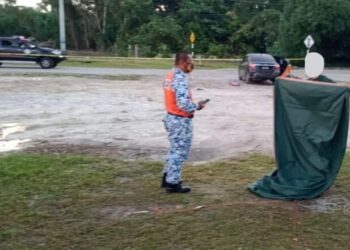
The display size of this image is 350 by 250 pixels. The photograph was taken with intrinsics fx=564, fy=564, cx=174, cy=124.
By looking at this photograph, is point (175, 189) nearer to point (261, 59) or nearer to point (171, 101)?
point (171, 101)

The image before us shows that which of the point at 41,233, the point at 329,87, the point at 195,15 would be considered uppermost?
the point at 195,15

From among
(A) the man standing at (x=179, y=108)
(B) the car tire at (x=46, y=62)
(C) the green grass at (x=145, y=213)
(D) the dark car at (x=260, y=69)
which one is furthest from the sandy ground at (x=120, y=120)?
(B) the car tire at (x=46, y=62)

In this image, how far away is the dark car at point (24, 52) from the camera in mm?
33322

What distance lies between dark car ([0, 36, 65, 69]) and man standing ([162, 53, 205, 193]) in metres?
28.4

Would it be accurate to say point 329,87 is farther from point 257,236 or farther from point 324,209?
point 257,236

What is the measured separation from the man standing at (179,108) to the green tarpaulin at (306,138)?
1013 millimetres

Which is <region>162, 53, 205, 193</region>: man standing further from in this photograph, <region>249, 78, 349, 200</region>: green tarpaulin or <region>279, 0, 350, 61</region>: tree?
<region>279, 0, 350, 61</region>: tree

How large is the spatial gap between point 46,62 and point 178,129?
94.6 ft

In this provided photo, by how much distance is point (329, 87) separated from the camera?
6.53 metres

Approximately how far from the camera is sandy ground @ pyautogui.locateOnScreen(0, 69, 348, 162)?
32.6 feet

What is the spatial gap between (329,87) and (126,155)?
378cm

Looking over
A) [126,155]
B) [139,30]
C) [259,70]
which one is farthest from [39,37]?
[126,155]

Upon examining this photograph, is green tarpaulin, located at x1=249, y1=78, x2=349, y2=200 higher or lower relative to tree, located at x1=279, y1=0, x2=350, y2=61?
lower

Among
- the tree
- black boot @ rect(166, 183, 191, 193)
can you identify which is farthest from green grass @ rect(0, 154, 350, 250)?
the tree
